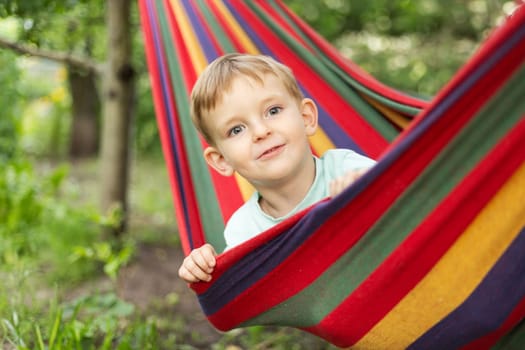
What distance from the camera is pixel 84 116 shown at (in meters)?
6.11

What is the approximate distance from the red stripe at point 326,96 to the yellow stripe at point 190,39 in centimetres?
18

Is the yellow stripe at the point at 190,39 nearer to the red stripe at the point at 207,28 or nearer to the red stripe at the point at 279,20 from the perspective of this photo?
Result: the red stripe at the point at 207,28

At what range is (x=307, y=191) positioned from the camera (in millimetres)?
1538

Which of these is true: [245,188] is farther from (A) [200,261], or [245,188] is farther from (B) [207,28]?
(B) [207,28]

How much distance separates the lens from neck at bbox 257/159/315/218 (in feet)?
4.97

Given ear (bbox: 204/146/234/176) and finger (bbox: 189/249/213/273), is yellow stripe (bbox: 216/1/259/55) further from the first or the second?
finger (bbox: 189/249/213/273)

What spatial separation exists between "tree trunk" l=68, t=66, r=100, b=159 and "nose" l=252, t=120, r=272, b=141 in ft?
16.1

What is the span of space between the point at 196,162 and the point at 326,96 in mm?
471

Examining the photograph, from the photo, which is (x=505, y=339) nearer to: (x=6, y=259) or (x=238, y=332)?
(x=238, y=332)

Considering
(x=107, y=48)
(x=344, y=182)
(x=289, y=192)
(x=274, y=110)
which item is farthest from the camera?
(x=107, y=48)

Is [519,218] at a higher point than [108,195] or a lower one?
lower

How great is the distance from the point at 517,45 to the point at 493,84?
0.07m

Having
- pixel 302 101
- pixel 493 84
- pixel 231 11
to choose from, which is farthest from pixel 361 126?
pixel 493 84

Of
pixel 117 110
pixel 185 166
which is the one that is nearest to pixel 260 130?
pixel 185 166
